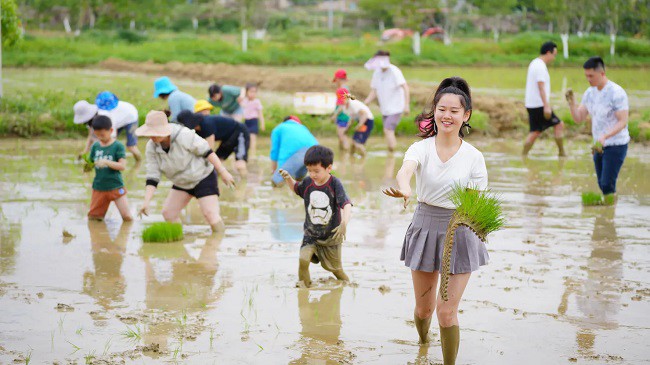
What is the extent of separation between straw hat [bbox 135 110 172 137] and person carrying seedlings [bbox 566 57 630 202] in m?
4.24

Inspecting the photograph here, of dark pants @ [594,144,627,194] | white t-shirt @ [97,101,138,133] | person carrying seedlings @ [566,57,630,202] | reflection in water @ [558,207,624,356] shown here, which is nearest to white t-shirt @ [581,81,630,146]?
person carrying seedlings @ [566,57,630,202]

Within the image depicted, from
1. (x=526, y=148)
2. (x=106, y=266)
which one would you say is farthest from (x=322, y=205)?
(x=526, y=148)

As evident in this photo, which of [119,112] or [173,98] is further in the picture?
[119,112]

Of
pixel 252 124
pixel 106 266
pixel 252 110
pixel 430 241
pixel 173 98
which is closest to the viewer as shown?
pixel 430 241

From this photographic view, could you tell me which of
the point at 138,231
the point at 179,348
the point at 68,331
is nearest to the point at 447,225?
the point at 179,348

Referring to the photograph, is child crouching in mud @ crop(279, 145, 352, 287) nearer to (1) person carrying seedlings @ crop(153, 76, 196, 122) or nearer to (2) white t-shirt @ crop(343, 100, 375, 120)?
(1) person carrying seedlings @ crop(153, 76, 196, 122)

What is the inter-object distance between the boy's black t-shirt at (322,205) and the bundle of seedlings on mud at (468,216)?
2.30 m

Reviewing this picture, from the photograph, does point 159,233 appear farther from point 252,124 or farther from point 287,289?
point 252,124

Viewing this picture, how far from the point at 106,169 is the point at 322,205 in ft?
11.3

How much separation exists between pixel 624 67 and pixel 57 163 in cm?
2739

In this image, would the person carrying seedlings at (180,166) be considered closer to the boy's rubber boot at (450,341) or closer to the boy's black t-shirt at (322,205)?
the boy's black t-shirt at (322,205)

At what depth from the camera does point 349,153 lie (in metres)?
16.0

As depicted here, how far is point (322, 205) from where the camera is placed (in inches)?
297

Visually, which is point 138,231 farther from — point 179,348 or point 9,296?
point 179,348
